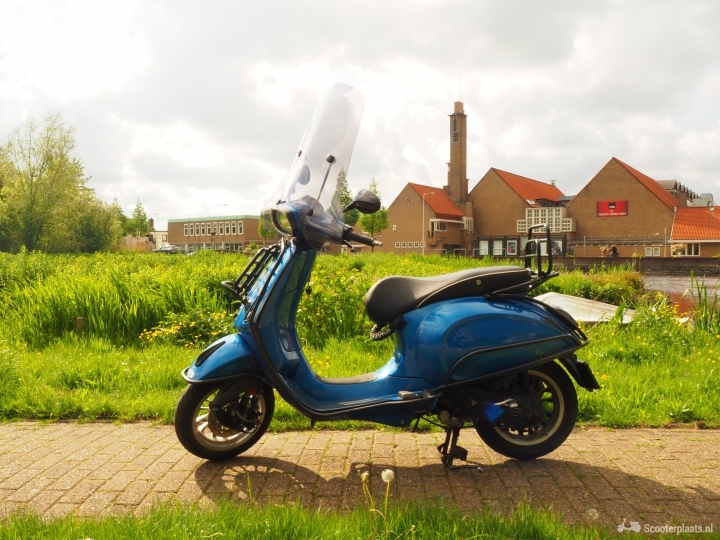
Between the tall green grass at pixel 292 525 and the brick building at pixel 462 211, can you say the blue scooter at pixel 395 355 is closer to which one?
the tall green grass at pixel 292 525

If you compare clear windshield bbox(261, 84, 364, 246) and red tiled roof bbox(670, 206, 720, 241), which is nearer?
clear windshield bbox(261, 84, 364, 246)

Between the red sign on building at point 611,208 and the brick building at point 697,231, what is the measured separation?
191 inches

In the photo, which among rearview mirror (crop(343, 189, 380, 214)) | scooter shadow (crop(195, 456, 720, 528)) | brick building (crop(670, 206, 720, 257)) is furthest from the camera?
brick building (crop(670, 206, 720, 257))

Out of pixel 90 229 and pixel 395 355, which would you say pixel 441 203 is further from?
pixel 395 355

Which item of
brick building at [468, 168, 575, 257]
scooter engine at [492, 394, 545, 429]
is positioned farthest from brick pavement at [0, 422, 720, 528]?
brick building at [468, 168, 575, 257]

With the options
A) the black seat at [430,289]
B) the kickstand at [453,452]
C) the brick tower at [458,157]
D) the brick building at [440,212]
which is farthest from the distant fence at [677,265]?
the brick tower at [458,157]

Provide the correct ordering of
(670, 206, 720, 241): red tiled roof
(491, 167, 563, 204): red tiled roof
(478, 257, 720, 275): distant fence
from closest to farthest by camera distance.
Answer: (478, 257, 720, 275): distant fence
(670, 206, 720, 241): red tiled roof
(491, 167, 563, 204): red tiled roof

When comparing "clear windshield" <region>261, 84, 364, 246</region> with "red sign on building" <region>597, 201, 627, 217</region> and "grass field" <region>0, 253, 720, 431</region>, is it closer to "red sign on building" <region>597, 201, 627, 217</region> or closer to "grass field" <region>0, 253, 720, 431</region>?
"grass field" <region>0, 253, 720, 431</region>

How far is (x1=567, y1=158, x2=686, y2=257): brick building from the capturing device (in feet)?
196

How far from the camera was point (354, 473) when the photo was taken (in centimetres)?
372

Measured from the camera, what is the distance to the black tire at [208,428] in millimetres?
3742

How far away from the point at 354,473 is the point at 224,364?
941mm

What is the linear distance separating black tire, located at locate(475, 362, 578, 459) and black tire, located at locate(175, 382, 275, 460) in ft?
4.19

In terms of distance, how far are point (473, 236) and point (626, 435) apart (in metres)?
70.5
